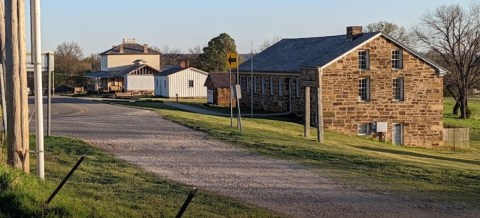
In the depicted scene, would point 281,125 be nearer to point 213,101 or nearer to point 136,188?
point 213,101

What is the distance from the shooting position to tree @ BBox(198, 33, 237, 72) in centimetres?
7993

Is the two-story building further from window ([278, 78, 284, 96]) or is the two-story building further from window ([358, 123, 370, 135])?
window ([358, 123, 370, 135])

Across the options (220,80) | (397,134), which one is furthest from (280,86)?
(220,80)

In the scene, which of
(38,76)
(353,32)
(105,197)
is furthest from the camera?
(353,32)

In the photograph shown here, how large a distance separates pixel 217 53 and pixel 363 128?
43873 mm

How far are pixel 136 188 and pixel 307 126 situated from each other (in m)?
16.2

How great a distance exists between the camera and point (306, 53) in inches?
1670

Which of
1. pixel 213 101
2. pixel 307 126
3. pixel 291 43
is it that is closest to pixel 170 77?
pixel 213 101

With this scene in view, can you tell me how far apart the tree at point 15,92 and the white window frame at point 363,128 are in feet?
86.2

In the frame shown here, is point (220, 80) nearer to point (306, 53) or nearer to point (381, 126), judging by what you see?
point (306, 53)

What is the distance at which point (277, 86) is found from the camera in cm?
4328

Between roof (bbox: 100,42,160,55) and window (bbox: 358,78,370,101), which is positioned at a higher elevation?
roof (bbox: 100,42,160,55)

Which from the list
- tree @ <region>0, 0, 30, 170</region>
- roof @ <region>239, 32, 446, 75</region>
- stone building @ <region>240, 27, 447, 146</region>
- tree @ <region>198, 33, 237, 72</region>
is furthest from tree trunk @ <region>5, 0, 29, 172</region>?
tree @ <region>198, 33, 237, 72</region>

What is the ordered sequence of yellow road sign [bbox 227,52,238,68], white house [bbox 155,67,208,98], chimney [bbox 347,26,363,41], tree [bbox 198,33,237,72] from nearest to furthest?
1. yellow road sign [bbox 227,52,238,68]
2. chimney [bbox 347,26,363,41]
3. white house [bbox 155,67,208,98]
4. tree [bbox 198,33,237,72]
